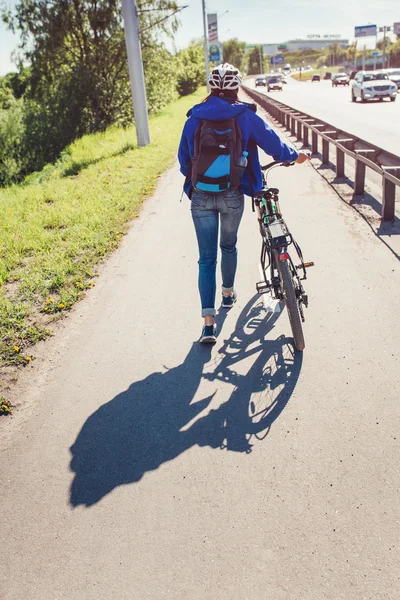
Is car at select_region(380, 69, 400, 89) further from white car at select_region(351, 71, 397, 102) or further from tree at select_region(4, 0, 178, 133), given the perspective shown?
tree at select_region(4, 0, 178, 133)

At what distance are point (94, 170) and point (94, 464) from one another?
38.6ft

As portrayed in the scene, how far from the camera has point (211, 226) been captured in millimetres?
4254

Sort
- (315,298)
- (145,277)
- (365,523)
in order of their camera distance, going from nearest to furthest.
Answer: (365,523), (315,298), (145,277)

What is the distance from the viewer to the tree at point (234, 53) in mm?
143000

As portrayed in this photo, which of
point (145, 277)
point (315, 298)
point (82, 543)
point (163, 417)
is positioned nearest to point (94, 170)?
point (145, 277)

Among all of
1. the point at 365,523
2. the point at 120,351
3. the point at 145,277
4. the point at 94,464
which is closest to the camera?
the point at 365,523

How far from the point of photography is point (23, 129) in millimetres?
22547

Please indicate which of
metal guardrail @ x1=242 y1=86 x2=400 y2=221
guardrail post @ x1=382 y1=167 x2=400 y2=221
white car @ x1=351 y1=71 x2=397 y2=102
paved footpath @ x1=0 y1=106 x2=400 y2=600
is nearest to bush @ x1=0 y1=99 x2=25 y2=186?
metal guardrail @ x1=242 y1=86 x2=400 y2=221

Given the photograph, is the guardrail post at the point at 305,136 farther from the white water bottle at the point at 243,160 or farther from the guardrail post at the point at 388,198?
the white water bottle at the point at 243,160

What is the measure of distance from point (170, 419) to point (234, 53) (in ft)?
508

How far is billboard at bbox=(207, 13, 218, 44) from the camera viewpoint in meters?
59.4

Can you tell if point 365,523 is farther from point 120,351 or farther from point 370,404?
point 120,351

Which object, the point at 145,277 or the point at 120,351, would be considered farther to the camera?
the point at 145,277

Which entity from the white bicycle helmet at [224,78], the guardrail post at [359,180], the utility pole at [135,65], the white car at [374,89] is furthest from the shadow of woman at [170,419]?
the white car at [374,89]
